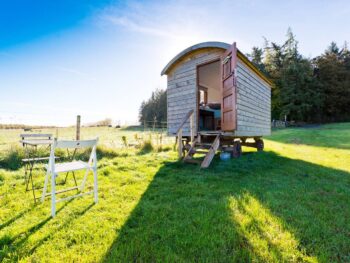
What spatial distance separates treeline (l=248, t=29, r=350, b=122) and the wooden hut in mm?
17766

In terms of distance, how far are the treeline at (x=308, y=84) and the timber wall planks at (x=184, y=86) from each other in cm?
2048

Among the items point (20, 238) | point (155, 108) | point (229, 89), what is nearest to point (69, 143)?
point (20, 238)

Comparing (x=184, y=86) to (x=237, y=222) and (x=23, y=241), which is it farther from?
(x=23, y=241)

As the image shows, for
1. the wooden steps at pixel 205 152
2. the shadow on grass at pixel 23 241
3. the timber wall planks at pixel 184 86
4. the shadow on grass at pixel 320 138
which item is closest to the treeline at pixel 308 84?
the shadow on grass at pixel 320 138

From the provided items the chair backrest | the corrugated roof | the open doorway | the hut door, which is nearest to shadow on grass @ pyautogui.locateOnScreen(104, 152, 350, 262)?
the chair backrest

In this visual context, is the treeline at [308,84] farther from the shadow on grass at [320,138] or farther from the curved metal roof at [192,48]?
the curved metal roof at [192,48]

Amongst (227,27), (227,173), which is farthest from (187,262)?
(227,27)

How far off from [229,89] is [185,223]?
3998mm

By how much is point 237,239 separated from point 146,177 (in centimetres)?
249

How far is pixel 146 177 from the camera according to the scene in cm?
391

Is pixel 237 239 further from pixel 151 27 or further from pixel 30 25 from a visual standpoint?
pixel 30 25

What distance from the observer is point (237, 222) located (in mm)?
2049

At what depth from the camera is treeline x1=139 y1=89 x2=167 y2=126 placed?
3306 centimetres

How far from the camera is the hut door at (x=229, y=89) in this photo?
473 cm
